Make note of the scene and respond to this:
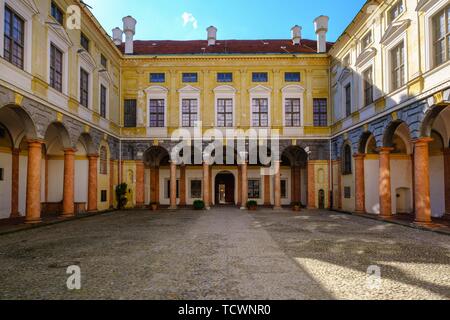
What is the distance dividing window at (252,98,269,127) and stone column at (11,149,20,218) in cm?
1534

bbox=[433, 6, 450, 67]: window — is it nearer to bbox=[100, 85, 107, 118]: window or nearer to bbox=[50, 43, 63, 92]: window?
bbox=[50, 43, 63, 92]: window

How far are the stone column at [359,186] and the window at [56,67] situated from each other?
16964mm

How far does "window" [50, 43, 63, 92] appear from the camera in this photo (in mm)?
14602

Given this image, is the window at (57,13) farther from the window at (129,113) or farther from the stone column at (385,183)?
the stone column at (385,183)

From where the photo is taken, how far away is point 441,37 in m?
11.8

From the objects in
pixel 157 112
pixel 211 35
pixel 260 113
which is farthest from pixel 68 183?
pixel 211 35

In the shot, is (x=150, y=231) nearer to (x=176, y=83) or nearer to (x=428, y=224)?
(x=428, y=224)

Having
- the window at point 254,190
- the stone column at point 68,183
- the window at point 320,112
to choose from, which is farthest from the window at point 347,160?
the stone column at point 68,183

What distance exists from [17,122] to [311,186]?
750 inches

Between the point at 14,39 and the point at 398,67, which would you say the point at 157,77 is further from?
the point at 398,67

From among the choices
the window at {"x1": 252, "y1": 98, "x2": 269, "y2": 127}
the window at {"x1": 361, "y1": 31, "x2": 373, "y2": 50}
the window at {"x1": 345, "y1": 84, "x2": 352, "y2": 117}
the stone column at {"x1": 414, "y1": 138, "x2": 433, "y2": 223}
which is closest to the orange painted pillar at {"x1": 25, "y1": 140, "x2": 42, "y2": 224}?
the window at {"x1": 252, "y1": 98, "x2": 269, "y2": 127}

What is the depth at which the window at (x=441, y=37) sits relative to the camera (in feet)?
37.2

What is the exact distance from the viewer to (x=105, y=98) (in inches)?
835
